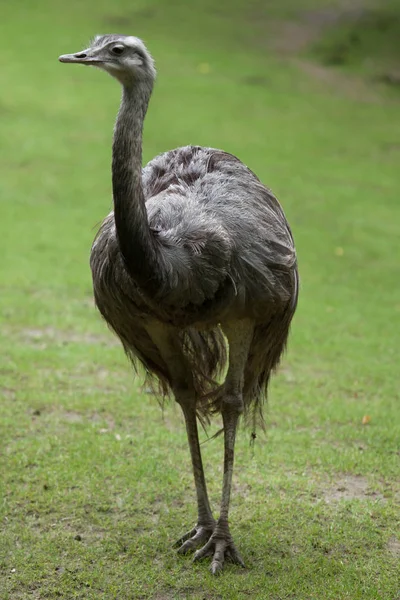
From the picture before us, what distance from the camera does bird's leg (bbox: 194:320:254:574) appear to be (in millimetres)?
4602

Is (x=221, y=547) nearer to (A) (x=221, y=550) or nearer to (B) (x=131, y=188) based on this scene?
(A) (x=221, y=550)

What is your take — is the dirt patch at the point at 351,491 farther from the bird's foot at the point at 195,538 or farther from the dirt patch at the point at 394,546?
the bird's foot at the point at 195,538

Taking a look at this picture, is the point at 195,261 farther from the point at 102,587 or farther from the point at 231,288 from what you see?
the point at 102,587

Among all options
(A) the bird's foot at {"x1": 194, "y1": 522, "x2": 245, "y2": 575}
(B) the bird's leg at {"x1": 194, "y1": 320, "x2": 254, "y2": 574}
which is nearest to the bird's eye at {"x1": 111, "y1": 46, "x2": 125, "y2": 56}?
(B) the bird's leg at {"x1": 194, "y1": 320, "x2": 254, "y2": 574}

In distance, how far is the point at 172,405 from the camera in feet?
20.6

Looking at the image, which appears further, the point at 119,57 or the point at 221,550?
the point at 221,550

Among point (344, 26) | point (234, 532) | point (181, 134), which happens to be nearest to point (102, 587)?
point (234, 532)

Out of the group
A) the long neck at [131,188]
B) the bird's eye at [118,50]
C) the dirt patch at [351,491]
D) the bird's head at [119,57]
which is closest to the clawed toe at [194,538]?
the dirt patch at [351,491]

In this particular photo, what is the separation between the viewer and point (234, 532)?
16.2 feet

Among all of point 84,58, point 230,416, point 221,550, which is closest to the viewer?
point 84,58

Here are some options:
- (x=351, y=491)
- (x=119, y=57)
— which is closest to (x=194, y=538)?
→ (x=351, y=491)

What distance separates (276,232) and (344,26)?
1450 cm

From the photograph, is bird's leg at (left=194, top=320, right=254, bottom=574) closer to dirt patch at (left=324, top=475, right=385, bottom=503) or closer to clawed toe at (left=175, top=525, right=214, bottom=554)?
clawed toe at (left=175, top=525, right=214, bottom=554)

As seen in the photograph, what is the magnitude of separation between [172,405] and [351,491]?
1.36 metres
